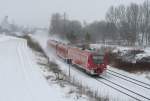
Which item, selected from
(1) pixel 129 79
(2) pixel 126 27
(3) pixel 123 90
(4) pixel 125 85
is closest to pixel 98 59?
(1) pixel 129 79

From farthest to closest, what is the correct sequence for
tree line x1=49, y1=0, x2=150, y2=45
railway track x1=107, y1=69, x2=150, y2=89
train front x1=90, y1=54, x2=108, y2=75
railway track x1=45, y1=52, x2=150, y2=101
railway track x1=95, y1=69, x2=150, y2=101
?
tree line x1=49, y1=0, x2=150, y2=45 < train front x1=90, y1=54, x2=108, y2=75 < railway track x1=107, y1=69, x2=150, y2=89 < railway track x1=95, y1=69, x2=150, y2=101 < railway track x1=45, y1=52, x2=150, y2=101

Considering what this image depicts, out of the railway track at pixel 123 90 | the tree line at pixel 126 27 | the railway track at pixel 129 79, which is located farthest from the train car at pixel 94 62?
the tree line at pixel 126 27

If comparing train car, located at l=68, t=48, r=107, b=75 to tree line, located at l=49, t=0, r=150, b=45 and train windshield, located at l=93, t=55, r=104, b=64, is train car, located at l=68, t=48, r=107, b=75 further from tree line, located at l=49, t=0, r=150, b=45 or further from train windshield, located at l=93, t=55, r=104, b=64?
tree line, located at l=49, t=0, r=150, b=45

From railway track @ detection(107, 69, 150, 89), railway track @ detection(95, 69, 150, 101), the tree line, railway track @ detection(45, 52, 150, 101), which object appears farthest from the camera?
the tree line

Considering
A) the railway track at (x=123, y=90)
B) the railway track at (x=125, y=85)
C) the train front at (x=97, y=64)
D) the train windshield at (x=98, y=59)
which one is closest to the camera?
the railway track at (x=123, y=90)

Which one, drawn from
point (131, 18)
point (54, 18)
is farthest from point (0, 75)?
point (54, 18)

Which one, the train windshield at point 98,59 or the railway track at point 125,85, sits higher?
the train windshield at point 98,59

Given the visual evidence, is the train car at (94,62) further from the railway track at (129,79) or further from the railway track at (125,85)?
the railway track at (129,79)

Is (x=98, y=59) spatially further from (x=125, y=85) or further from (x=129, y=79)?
(x=125, y=85)

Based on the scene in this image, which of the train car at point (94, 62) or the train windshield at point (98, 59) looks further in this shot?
the train windshield at point (98, 59)

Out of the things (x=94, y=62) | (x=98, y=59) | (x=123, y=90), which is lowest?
(x=123, y=90)

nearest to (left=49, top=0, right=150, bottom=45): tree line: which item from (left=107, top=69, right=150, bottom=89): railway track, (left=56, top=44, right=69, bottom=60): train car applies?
(left=56, top=44, right=69, bottom=60): train car

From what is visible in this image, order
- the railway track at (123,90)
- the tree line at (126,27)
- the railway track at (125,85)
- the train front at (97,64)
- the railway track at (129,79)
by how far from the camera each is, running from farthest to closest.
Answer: the tree line at (126,27) → the train front at (97,64) → the railway track at (129,79) → the railway track at (125,85) → the railway track at (123,90)

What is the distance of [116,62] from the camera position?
3597cm
